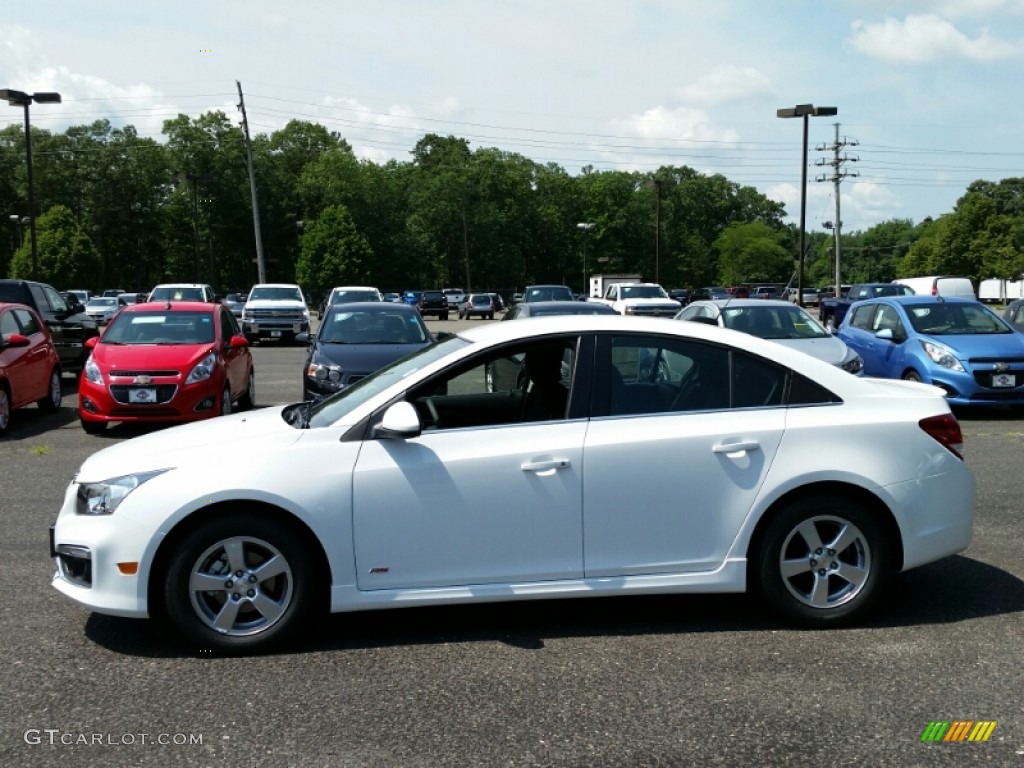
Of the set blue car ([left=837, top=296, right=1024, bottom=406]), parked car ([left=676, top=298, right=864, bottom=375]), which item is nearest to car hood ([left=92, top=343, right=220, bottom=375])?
parked car ([left=676, top=298, right=864, bottom=375])

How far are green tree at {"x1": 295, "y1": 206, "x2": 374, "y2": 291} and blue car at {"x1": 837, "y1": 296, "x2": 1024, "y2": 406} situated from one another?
7677 cm

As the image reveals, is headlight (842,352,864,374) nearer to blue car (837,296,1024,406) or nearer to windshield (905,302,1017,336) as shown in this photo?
blue car (837,296,1024,406)

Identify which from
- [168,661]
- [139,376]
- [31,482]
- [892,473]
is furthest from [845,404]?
[139,376]

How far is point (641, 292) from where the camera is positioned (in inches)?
1374

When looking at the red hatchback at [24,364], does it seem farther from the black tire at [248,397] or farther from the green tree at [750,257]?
the green tree at [750,257]

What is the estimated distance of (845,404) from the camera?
17.0ft

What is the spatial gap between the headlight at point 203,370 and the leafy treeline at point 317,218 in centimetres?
7460

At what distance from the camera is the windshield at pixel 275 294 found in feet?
111

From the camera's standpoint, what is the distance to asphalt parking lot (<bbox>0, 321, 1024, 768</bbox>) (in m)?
3.78

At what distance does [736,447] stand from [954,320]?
11.1 m

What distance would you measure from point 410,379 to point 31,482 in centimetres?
571

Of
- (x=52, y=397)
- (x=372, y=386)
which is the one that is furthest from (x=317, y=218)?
(x=372, y=386)

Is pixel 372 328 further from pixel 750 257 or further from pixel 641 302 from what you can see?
pixel 750 257

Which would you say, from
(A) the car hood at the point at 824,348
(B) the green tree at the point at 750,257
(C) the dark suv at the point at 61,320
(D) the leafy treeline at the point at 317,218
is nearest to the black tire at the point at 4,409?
(C) the dark suv at the point at 61,320
